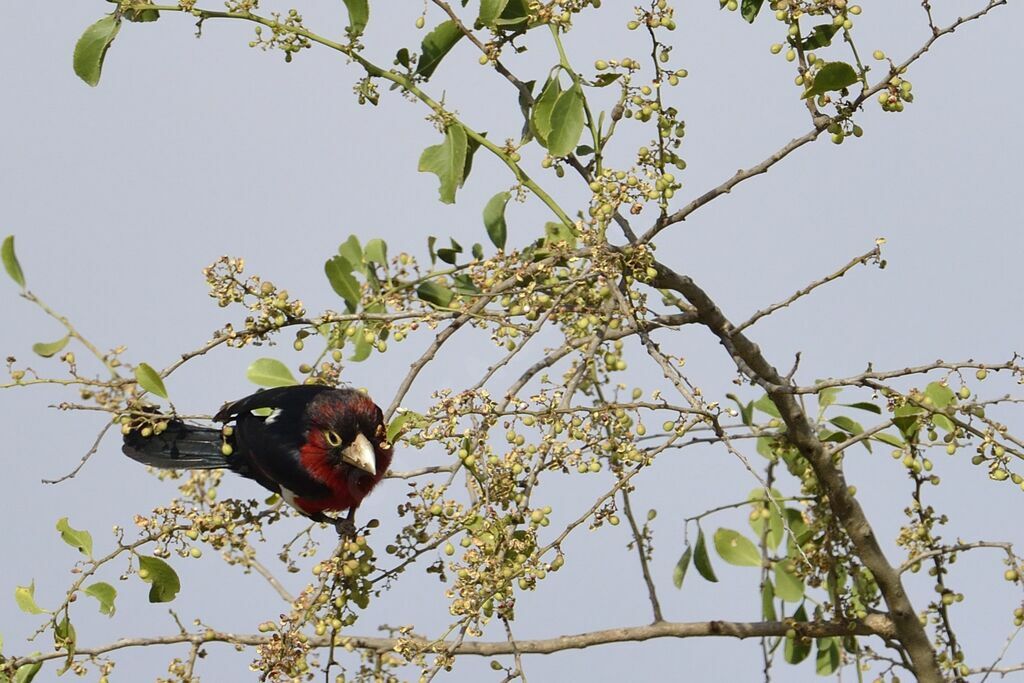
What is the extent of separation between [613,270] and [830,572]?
4.08 feet

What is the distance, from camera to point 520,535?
2615 mm

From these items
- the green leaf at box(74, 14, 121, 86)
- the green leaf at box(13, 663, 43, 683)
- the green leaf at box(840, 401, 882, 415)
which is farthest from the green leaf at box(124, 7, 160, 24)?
the green leaf at box(840, 401, 882, 415)

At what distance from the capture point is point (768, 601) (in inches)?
154

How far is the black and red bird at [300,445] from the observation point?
148 inches

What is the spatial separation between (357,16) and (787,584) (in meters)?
2.06

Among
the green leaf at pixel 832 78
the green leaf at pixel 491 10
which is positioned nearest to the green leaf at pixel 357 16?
the green leaf at pixel 491 10

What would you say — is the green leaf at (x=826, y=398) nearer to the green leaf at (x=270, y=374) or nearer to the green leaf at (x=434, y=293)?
the green leaf at (x=434, y=293)

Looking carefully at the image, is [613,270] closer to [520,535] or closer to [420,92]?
[520,535]

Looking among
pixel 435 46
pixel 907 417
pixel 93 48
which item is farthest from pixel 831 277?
pixel 93 48

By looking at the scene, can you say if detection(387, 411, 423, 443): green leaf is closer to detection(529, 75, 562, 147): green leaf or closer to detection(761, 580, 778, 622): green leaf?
detection(529, 75, 562, 147): green leaf

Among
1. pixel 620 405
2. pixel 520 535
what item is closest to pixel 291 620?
pixel 520 535

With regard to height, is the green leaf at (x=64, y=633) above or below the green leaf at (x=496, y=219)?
below

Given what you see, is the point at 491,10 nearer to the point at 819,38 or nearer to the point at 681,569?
the point at 819,38

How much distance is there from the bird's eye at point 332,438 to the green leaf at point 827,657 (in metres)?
1.63
